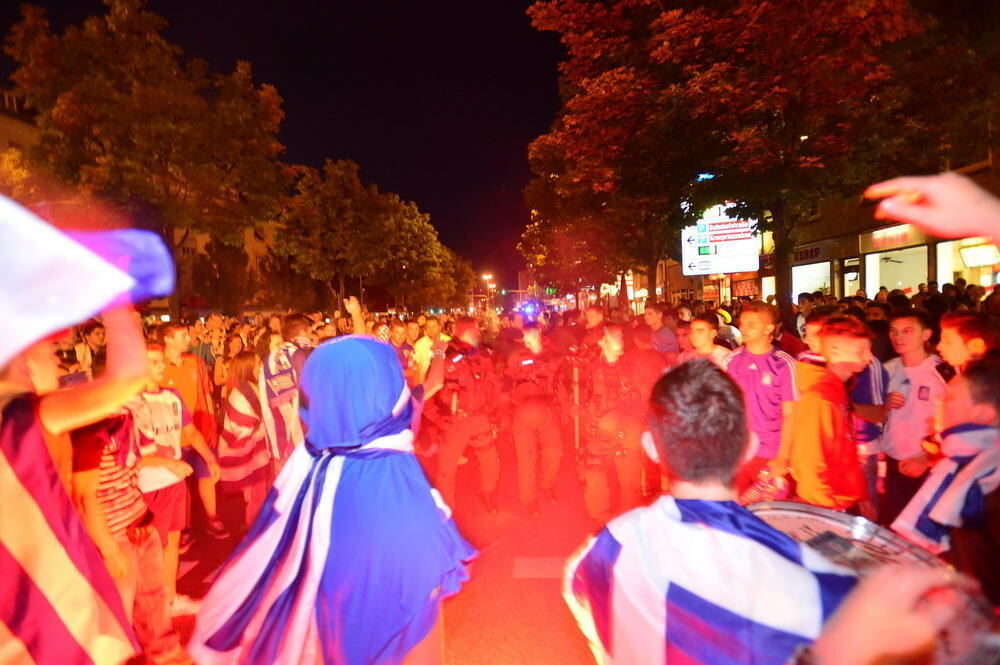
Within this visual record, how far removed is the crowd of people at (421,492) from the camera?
1631mm

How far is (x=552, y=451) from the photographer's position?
7.07 m

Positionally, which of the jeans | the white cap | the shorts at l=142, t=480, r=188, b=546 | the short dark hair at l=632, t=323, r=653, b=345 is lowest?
the jeans

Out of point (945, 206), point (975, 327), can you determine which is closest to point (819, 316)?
point (975, 327)

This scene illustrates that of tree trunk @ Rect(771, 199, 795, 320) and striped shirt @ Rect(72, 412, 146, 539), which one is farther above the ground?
tree trunk @ Rect(771, 199, 795, 320)

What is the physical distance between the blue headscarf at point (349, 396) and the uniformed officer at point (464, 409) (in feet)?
12.4

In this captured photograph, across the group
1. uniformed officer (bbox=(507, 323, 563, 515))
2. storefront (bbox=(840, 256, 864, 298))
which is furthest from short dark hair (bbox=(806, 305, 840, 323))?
storefront (bbox=(840, 256, 864, 298))

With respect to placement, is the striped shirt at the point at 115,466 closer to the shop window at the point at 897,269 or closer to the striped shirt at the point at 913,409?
the striped shirt at the point at 913,409

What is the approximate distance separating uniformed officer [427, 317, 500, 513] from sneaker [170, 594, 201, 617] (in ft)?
8.29

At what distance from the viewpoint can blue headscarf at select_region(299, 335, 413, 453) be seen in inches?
112

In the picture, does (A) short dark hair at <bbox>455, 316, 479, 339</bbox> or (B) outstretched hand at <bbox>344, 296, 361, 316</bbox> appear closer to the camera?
(B) outstretched hand at <bbox>344, 296, 361, 316</bbox>

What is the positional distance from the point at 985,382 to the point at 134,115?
2398 centimetres

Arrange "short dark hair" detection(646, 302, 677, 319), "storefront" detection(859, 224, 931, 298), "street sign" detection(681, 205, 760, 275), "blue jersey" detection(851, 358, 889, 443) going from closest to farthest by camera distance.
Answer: "blue jersey" detection(851, 358, 889, 443) < "short dark hair" detection(646, 302, 677, 319) < "storefront" detection(859, 224, 931, 298) < "street sign" detection(681, 205, 760, 275)

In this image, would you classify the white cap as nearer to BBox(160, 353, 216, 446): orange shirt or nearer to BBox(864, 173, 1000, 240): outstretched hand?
BBox(864, 173, 1000, 240): outstretched hand

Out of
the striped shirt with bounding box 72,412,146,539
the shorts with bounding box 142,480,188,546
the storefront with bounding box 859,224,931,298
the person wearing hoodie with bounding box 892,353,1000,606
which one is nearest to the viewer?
the person wearing hoodie with bounding box 892,353,1000,606
